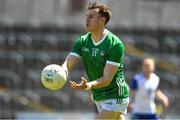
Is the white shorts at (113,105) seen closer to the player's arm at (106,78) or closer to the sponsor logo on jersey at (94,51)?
the player's arm at (106,78)

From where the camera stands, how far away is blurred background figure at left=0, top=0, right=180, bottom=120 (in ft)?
57.0

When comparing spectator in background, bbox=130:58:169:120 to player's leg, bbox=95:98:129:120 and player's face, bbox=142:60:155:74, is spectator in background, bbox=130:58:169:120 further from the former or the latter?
player's leg, bbox=95:98:129:120

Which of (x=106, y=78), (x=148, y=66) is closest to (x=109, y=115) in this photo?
(x=106, y=78)

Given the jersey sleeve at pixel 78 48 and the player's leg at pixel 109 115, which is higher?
the jersey sleeve at pixel 78 48

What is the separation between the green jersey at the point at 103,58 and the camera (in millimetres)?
7715

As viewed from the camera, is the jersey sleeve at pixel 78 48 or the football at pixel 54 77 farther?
the jersey sleeve at pixel 78 48

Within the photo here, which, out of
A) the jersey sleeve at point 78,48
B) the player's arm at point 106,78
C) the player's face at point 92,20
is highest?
the player's face at point 92,20

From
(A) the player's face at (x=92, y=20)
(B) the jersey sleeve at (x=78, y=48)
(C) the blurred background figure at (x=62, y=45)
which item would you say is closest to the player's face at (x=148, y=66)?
(C) the blurred background figure at (x=62, y=45)

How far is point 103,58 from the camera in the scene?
778 cm

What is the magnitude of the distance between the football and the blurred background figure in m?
9.15

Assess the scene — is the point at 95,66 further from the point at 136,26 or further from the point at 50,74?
the point at 136,26

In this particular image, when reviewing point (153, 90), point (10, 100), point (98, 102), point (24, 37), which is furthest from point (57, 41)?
point (98, 102)

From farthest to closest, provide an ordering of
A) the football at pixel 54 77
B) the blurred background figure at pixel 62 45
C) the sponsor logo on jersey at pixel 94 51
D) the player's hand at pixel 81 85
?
1. the blurred background figure at pixel 62 45
2. the sponsor logo on jersey at pixel 94 51
3. the football at pixel 54 77
4. the player's hand at pixel 81 85

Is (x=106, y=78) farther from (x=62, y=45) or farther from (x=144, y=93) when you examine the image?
(x=62, y=45)
